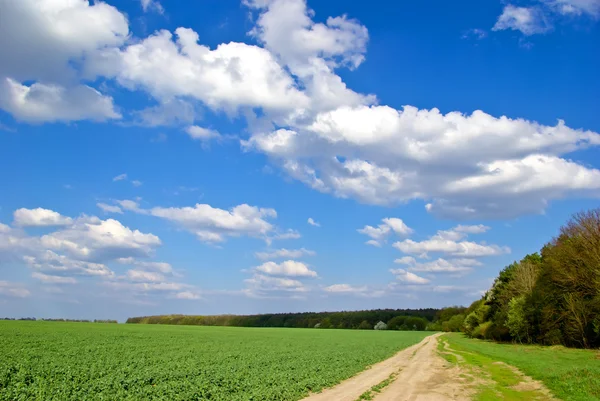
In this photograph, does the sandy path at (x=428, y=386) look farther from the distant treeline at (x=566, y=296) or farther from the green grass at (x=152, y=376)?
the distant treeline at (x=566, y=296)

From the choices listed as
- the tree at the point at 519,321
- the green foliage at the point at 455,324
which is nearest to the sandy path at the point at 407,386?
the tree at the point at 519,321

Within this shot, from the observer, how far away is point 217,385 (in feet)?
82.0

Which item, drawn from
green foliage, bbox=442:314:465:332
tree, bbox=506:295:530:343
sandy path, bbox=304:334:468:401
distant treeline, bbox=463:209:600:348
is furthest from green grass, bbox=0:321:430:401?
green foliage, bbox=442:314:465:332

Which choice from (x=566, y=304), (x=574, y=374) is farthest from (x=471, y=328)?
(x=574, y=374)

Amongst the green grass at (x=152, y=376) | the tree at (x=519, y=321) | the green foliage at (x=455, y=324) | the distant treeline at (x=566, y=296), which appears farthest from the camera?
the green foliage at (x=455, y=324)

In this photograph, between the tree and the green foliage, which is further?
the green foliage

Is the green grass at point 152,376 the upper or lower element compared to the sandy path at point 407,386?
upper

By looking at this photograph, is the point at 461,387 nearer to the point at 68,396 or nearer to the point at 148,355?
the point at 68,396

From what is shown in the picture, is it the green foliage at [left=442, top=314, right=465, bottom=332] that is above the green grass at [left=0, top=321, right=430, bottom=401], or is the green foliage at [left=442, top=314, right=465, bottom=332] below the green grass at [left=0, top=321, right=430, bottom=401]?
below

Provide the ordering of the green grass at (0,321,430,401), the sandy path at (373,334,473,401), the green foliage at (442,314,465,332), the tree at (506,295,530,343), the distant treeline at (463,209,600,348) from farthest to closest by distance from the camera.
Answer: the green foliage at (442,314,465,332), the tree at (506,295,530,343), the distant treeline at (463,209,600,348), the sandy path at (373,334,473,401), the green grass at (0,321,430,401)

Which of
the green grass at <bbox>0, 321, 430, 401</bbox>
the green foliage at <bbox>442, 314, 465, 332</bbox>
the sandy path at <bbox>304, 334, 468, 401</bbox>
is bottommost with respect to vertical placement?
the green foliage at <bbox>442, 314, 465, 332</bbox>

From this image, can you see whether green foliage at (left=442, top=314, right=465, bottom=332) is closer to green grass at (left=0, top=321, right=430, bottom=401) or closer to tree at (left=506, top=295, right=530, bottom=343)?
tree at (left=506, top=295, right=530, bottom=343)

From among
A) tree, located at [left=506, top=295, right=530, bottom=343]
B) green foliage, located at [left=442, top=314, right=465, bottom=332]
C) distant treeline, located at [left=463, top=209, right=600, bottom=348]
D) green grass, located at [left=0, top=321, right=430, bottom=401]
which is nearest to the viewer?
green grass, located at [left=0, top=321, right=430, bottom=401]

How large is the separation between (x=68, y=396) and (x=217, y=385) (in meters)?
7.84
